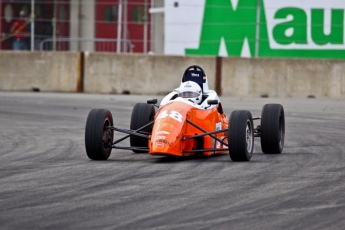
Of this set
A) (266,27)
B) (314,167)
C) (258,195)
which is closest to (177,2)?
(266,27)

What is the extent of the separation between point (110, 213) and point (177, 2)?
19854 mm

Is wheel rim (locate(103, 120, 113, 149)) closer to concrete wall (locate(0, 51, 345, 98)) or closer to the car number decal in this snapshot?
the car number decal

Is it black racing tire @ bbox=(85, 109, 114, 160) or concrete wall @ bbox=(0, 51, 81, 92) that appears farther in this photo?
concrete wall @ bbox=(0, 51, 81, 92)

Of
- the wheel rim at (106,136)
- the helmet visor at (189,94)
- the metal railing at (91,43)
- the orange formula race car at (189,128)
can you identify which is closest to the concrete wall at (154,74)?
the metal railing at (91,43)

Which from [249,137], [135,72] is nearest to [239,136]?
[249,137]

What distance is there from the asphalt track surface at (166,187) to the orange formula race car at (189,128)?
0.17 metres

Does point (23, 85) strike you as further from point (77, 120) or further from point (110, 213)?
point (110, 213)

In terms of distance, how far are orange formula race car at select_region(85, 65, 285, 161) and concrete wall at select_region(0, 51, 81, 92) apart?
1129 cm

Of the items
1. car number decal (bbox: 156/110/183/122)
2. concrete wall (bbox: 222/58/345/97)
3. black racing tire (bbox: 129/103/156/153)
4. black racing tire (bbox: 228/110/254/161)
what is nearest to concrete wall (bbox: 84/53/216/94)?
concrete wall (bbox: 222/58/345/97)

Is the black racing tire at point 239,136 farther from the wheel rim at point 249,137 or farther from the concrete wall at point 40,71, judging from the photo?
the concrete wall at point 40,71

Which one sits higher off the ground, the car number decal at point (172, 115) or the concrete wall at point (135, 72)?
the concrete wall at point (135, 72)

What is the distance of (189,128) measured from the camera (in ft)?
35.4

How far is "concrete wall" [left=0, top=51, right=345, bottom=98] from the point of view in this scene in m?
21.8

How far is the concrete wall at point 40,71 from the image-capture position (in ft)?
75.6
